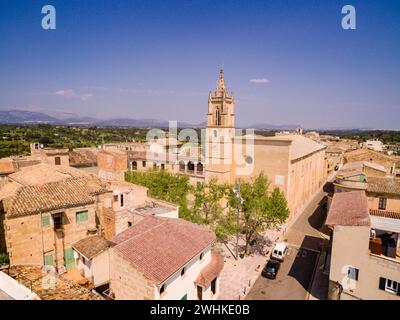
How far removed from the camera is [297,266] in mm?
24094

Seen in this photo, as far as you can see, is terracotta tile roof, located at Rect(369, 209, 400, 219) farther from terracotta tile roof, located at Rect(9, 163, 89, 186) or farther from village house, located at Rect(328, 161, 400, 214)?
terracotta tile roof, located at Rect(9, 163, 89, 186)

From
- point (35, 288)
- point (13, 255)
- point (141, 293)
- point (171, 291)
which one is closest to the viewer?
point (35, 288)

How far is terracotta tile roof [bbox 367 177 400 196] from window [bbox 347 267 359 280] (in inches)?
455

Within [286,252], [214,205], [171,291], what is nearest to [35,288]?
[171,291]

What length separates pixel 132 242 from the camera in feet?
50.4

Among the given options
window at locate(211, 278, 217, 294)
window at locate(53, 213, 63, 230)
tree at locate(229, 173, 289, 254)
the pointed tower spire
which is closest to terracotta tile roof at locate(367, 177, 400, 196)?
tree at locate(229, 173, 289, 254)

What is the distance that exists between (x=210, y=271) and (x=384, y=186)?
19.8 m

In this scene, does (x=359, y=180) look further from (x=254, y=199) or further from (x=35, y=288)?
(x=35, y=288)

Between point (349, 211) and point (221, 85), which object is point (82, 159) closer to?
point (221, 85)

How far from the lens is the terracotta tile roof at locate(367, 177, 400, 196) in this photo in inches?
966

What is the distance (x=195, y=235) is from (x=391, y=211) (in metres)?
19.9

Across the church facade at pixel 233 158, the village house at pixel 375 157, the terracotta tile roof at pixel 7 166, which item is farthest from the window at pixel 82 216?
the village house at pixel 375 157

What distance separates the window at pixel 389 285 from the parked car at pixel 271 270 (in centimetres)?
810

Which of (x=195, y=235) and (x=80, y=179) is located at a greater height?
(x=80, y=179)
